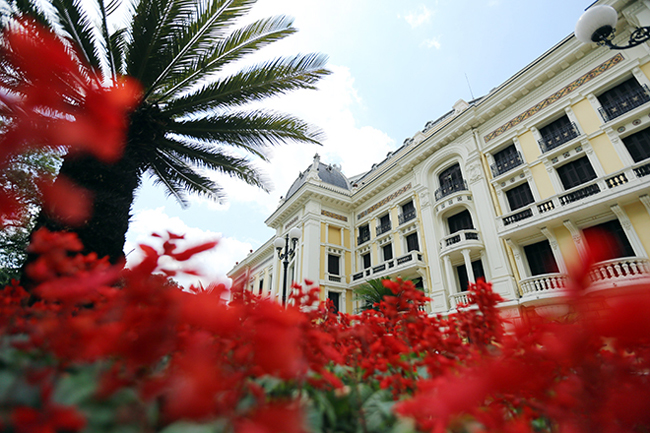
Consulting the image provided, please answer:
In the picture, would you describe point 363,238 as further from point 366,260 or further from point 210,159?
point 210,159

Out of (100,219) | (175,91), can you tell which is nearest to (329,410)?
(100,219)

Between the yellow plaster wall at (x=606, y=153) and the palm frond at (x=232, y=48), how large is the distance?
11.2 metres

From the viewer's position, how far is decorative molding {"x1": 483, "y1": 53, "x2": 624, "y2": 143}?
1012 cm

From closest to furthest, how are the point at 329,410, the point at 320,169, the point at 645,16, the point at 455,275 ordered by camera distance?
the point at 329,410
the point at 645,16
the point at 455,275
the point at 320,169

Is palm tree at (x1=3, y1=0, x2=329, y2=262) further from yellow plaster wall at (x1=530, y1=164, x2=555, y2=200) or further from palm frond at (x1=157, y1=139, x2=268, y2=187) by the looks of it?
yellow plaster wall at (x1=530, y1=164, x2=555, y2=200)

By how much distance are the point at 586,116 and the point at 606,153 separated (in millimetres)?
1676

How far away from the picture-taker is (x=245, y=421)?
698mm

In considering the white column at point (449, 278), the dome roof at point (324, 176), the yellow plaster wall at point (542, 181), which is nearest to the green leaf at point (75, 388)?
the yellow plaster wall at point (542, 181)

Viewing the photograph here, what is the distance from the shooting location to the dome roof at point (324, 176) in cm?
2367

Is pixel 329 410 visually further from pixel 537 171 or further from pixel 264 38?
pixel 537 171

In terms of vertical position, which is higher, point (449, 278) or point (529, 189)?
point (529, 189)

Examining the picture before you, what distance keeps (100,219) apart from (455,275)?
13771mm

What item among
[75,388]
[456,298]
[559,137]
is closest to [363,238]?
[456,298]

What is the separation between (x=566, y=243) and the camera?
1014 cm
